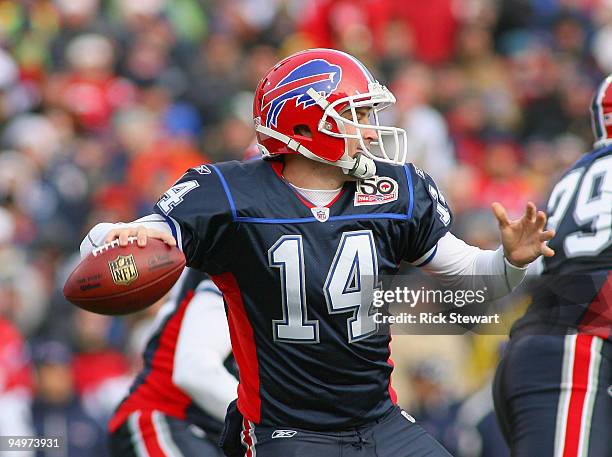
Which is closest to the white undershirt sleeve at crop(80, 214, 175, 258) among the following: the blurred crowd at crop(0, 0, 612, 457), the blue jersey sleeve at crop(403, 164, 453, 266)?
the blue jersey sleeve at crop(403, 164, 453, 266)

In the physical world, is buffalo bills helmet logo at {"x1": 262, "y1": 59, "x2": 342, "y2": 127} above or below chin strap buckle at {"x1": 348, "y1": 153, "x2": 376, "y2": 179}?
above

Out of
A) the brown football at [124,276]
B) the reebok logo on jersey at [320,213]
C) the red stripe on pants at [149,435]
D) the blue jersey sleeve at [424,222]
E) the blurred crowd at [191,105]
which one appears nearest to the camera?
the brown football at [124,276]

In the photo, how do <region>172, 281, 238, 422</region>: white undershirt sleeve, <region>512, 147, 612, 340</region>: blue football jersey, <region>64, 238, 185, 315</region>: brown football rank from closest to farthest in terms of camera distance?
<region>64, 238, 185, 315</region>: brown football < <region>512, 147, 612, 340</region>: blue football jersey < <region>172, 281, 238, 422</region>: white undershirt sleeve

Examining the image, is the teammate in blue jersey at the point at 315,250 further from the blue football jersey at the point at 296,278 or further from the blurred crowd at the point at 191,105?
the blurred crowd at the point at 191,105

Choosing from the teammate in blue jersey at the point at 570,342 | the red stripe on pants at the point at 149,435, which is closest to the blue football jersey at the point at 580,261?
the teammate in blue jersey at the point at 570,342

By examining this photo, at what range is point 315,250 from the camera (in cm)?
414

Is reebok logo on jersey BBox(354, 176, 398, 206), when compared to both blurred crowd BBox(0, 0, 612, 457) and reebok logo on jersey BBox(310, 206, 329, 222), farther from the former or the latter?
blurred crowd BBox(0, 0, 612, 457)

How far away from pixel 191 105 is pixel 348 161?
7.49 metres

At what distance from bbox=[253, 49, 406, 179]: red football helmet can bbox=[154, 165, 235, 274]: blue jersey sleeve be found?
12.7 inches

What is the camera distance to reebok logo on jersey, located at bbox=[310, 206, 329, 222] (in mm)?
4180

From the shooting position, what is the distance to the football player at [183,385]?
5035 millimetres

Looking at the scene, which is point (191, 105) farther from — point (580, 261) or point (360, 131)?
point (360, 131)

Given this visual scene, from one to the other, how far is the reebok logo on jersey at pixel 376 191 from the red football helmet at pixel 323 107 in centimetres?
4

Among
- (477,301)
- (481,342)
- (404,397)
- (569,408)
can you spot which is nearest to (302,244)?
(477,301)
